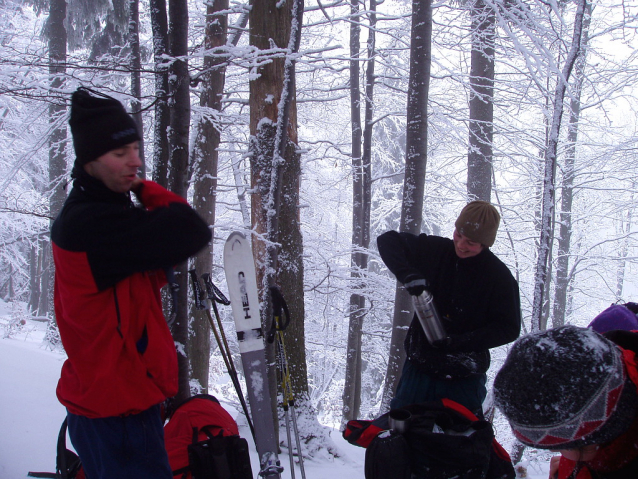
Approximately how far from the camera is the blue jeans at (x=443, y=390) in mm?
2398

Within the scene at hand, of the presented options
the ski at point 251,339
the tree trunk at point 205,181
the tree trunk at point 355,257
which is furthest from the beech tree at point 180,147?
the tree trunk at point 355,257

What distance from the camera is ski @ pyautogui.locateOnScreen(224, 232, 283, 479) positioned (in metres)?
2.27

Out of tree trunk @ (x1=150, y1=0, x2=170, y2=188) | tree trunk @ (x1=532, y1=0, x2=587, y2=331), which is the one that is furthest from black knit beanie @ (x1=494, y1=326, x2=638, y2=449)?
tree trunk @ (x1=532, y1=0, x2=587, y2=331)

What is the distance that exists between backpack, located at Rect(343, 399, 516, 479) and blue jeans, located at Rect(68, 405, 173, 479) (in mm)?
865

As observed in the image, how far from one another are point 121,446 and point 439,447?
4.20ft

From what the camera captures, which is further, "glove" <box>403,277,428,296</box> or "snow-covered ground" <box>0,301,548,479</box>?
"snow-covered ground" <box>0,301,548,479</box>

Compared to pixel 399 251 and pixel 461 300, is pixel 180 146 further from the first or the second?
pixel 461 300

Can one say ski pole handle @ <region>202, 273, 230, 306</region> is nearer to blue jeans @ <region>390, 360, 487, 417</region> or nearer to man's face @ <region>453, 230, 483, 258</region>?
blue jeans @ <region>390, 360, 487, 417</region>

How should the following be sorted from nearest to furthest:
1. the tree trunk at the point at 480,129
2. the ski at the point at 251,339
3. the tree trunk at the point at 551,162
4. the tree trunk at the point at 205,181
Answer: the ski at the point at 251,339 → the tree trunk at the point at 551,162 → the tree trunk at the point at 205,181 → the tree trunk at the point at 480,129

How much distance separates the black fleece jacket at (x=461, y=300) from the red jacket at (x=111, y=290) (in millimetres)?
1334

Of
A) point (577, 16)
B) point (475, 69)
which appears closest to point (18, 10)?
point (475, 69)

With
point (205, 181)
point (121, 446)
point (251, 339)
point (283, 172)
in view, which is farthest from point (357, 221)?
point (121, 446)

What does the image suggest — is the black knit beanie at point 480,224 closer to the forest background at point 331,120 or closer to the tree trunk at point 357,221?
the forest background at point 331,120

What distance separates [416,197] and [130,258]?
3.92 meters
